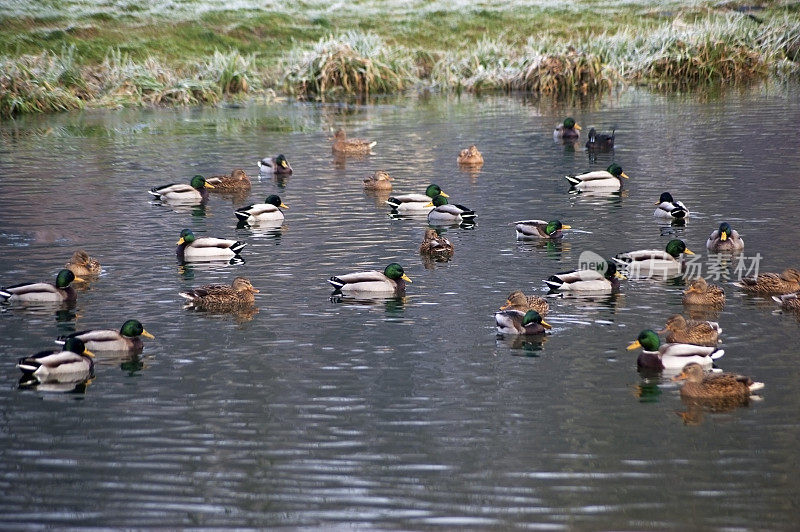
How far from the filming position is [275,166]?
25.5 metres

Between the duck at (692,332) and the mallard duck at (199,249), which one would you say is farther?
the mallard duck at (199,249)

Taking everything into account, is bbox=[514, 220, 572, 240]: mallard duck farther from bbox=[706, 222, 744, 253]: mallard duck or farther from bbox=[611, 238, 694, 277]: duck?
bbox=[706, 222, 744, 253]: mallard duck

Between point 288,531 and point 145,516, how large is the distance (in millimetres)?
1078

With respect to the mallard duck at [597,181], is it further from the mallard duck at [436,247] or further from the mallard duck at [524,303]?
the mallard duck at [524,303]

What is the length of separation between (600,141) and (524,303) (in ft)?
49.2

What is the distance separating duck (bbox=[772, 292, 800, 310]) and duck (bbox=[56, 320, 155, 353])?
7.34m

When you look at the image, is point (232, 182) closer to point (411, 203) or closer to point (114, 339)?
point (411, 203)

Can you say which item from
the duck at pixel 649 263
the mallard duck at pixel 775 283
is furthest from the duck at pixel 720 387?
the duck at pixel 649 263

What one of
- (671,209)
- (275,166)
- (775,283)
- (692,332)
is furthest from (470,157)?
(692,332)

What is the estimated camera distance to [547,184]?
23.5 meters

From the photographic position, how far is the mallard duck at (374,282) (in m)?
15.0

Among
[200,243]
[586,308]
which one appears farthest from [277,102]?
[586,308]

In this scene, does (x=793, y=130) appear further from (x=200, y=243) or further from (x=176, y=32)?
(x=176, y=32)

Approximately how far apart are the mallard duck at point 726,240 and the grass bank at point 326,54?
23.5 m
